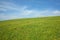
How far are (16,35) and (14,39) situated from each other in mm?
207

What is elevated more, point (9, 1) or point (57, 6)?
point (9, 1)

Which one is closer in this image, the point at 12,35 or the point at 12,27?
the point at 12,35

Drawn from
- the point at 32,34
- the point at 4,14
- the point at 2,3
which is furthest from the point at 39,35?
the point at 2,3

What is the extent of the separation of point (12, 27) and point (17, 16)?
649 millimetres

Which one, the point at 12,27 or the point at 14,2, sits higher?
the point at 14,2

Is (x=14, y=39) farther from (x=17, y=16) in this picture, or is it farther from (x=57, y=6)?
(x=57, y=6)

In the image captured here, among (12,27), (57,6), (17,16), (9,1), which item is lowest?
(12,27)

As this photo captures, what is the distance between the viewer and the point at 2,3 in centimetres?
584

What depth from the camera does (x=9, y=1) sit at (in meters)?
5.81

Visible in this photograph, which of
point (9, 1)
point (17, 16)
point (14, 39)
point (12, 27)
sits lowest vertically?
point (14, 39)

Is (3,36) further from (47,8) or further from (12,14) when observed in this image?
(47,8)

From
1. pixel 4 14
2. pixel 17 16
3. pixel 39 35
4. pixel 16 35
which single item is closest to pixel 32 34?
pixel 39 35

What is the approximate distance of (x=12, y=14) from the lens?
575cm

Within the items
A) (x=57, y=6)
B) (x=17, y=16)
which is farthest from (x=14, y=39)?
(x=57, y=6)
